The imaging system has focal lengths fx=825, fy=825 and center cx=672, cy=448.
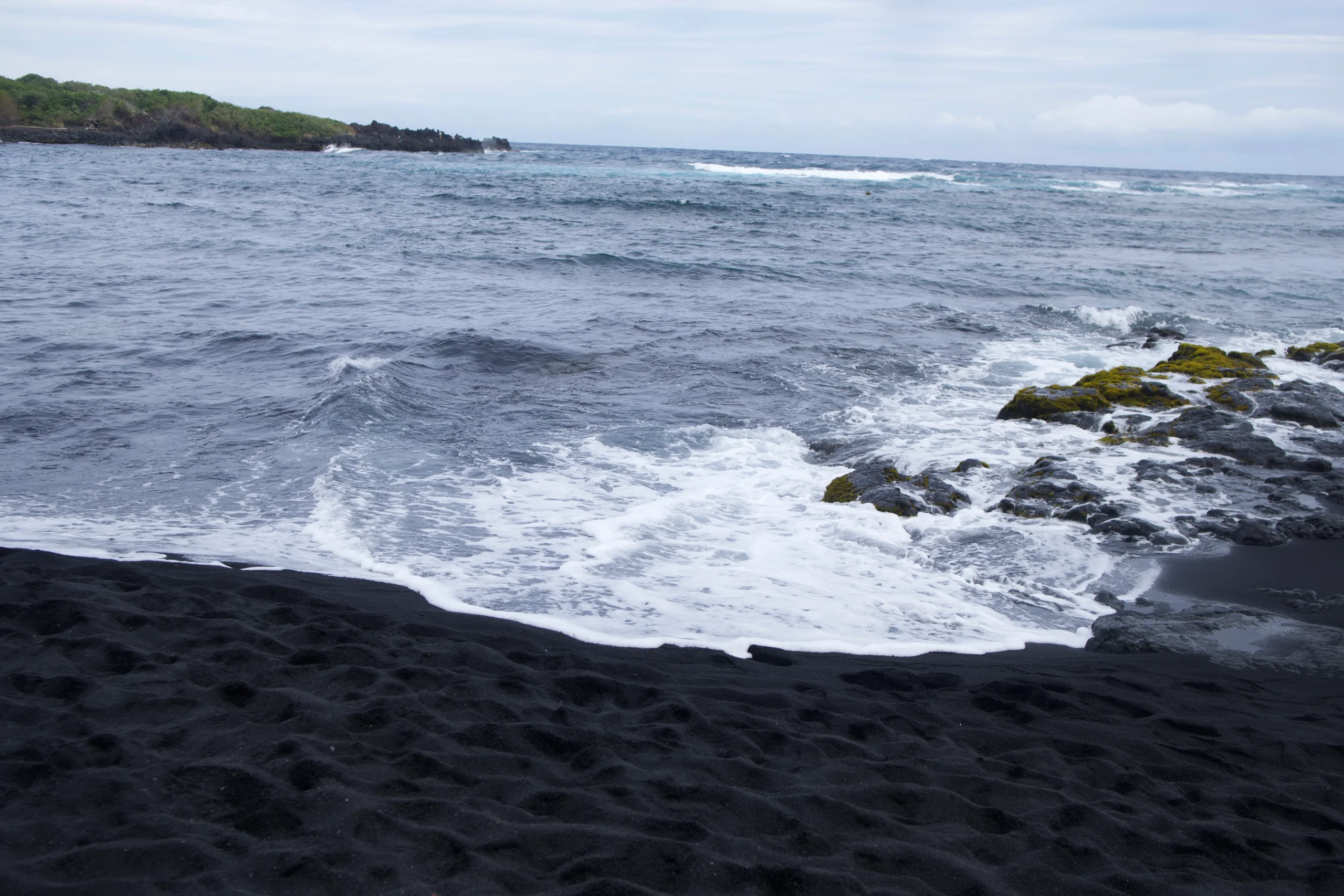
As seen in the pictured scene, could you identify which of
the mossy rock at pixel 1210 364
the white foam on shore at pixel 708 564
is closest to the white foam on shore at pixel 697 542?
the white foam on shore at pixel 708 564

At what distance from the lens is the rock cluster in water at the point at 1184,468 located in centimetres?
708

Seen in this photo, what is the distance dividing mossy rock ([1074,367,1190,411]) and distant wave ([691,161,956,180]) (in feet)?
182

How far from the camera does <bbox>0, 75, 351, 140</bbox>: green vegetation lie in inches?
2638

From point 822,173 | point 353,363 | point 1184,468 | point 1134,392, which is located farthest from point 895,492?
point 822,173

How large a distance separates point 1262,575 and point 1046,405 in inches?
164

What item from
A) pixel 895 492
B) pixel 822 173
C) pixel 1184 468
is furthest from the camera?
pixel 822 173

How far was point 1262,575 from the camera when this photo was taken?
249 inches

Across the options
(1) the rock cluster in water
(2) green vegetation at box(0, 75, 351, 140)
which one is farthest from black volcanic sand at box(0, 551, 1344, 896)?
(2) green vegetation at box(0, 75, 351, 140)

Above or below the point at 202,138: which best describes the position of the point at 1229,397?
below

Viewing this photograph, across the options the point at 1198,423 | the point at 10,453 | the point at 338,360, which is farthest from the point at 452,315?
the point at 1198,423

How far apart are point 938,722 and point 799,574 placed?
209 cm

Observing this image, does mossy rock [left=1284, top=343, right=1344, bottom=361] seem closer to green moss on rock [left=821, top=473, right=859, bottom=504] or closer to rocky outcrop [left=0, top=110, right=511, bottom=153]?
green moss on rock [left=821, top=473, right=859, bottom=504]

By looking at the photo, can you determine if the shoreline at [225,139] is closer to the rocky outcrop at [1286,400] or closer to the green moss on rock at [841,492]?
the green moss on rock at [841,492]

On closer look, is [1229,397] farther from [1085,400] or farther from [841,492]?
[841,492]
